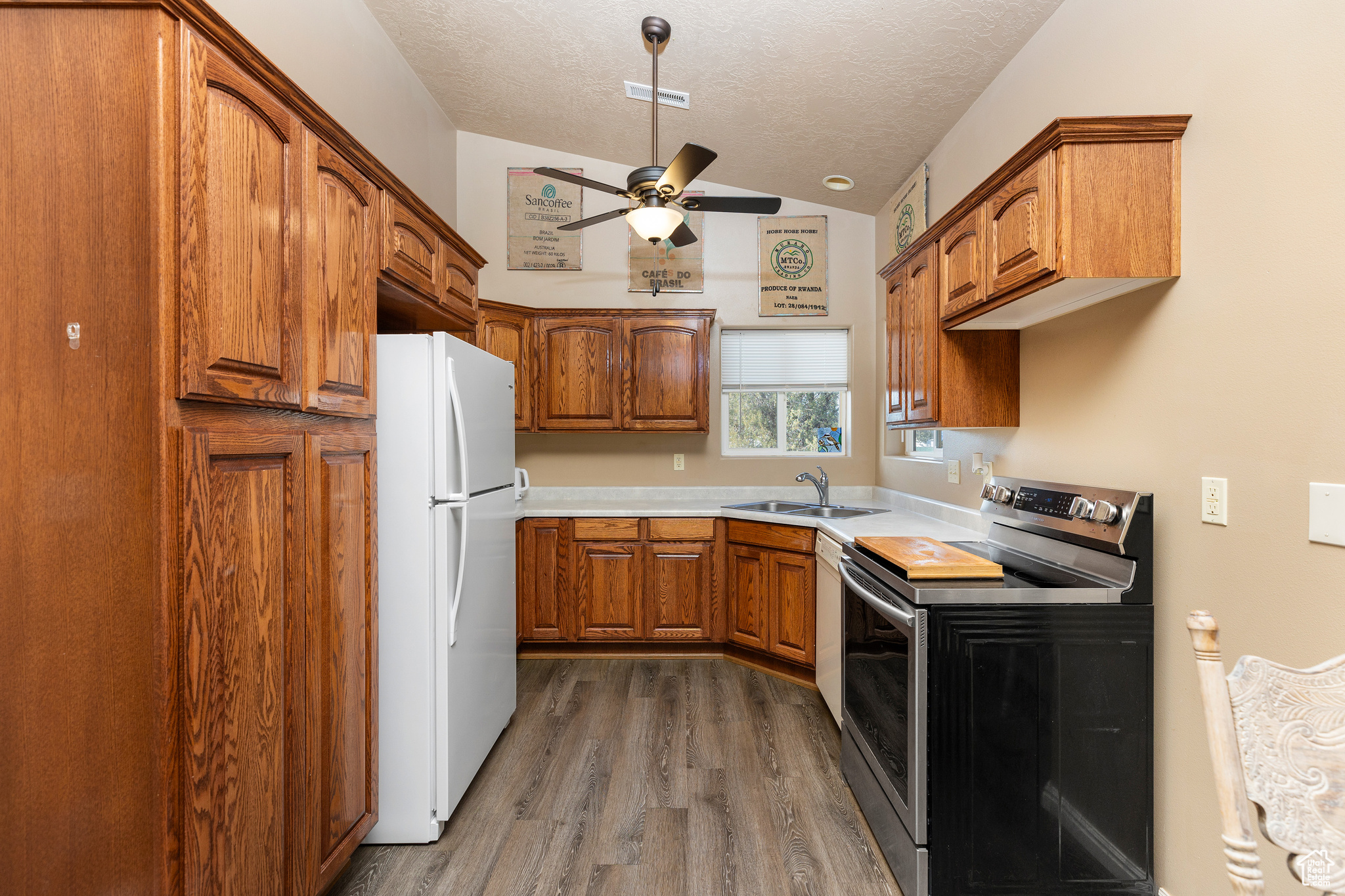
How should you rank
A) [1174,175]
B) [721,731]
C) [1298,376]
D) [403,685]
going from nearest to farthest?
1. [1298,376]
2. [1174,175]
3. [403,685]
4. [721,731]

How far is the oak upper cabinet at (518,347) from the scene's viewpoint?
3.89 m

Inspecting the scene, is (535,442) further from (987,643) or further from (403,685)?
(987,643)

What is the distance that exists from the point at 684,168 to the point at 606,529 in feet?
7.15

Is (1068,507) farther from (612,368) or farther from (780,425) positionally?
(612,368)

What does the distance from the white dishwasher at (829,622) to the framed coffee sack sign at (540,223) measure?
8.11 ft

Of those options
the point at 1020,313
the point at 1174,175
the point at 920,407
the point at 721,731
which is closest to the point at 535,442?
the point at 721,731

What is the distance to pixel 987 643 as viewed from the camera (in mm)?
1711

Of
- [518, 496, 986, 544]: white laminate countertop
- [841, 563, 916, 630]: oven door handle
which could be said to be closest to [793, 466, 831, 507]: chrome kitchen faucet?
[518, 496, 986, 544]: white laminate countertop

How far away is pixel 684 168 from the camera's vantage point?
2.17 m

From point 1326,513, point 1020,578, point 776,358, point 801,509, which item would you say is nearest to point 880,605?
point 1020,578

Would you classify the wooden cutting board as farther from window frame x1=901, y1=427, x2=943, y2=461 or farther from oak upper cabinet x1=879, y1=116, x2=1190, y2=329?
window frame x1=901, y1=427, x2=943, y2=461

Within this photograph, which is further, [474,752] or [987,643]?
[474,752]

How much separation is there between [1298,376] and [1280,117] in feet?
1.77

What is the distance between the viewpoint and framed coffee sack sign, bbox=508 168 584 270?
4.24m
